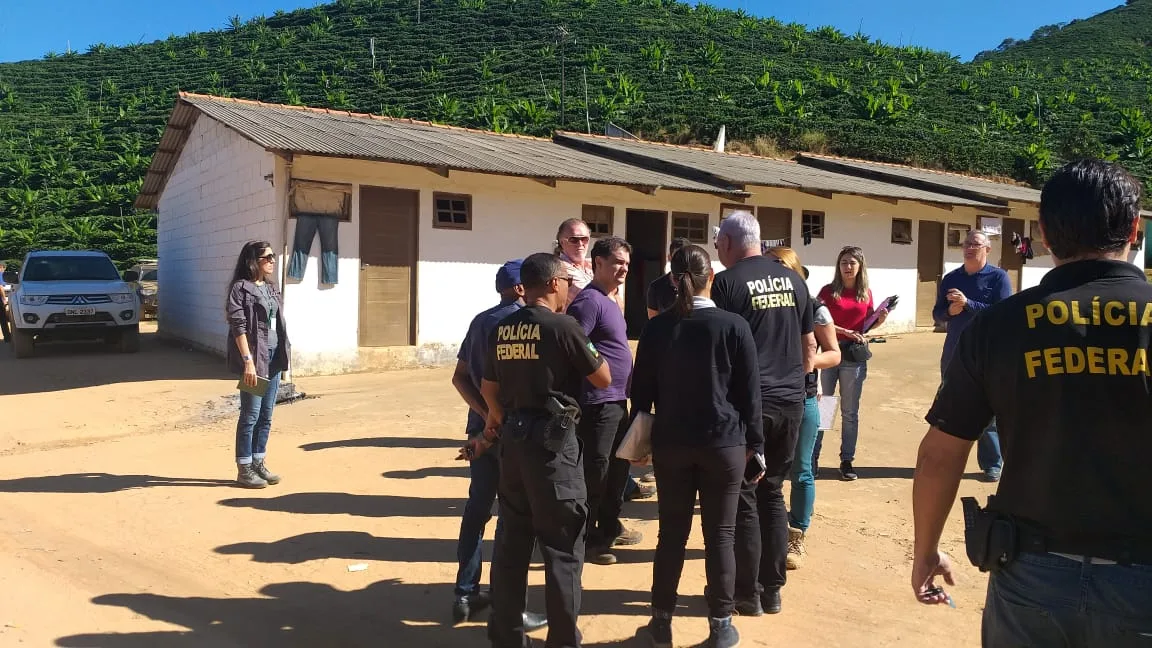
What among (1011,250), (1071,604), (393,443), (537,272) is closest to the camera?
(1071,604)

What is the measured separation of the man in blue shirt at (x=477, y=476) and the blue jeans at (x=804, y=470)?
1.65 metres

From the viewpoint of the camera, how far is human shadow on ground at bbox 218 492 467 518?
5.24 m

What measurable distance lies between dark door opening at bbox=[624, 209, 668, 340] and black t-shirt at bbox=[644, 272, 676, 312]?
435 inches

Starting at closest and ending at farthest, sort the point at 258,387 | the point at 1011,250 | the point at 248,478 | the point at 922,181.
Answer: the point at 258,387
the point at 248,478
the point at 1011,250
the point at 922,181

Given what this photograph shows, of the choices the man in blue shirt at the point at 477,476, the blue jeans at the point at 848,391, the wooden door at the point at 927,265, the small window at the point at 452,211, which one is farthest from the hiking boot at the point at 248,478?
the wooden door at the point at 927,265

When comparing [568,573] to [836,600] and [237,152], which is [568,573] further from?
[237,152]

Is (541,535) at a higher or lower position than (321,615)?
higher

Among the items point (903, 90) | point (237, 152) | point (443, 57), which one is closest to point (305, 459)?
point (237, 152)

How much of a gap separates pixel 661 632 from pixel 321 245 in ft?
29.5

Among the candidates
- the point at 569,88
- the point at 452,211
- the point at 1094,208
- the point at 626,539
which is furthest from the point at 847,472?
the point at 569,88

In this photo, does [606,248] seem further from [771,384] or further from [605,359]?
[771,384]

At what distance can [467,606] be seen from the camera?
3.69m

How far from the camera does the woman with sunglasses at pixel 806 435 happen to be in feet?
14.3

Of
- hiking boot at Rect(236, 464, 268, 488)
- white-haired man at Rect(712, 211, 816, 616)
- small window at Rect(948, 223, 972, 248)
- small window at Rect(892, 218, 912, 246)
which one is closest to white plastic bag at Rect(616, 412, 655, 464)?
white-haired man at Rect(712, 211, 816, 616)
